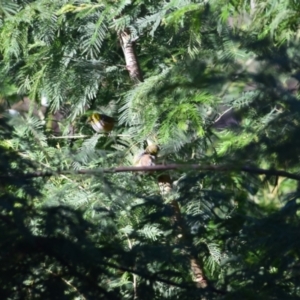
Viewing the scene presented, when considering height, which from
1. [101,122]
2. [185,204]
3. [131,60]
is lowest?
[185,204]

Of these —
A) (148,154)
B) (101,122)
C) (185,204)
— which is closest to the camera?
(185,204)

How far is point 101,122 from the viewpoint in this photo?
482cm

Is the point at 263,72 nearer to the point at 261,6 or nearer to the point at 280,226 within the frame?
the point at 280,226

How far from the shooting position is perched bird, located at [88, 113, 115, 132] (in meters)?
4.82

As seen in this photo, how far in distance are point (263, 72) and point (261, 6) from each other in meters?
1.19

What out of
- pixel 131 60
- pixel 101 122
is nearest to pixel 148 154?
pixel 101 122

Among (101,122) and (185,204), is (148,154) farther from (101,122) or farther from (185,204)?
(185,204)

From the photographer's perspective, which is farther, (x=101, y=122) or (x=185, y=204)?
(x=101, y=122)

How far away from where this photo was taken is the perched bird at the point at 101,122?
482cm

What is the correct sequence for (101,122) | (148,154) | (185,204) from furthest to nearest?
(101,122)
(148,154)
(185,204)

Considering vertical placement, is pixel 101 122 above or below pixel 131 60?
below

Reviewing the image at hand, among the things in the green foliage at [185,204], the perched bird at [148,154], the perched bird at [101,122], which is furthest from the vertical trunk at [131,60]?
the green foliage at [185,204]

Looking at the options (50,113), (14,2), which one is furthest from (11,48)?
(50,113)

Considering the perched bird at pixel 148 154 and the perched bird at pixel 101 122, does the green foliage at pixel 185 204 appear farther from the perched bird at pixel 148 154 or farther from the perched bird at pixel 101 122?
the perched bird at pixel 101 122
